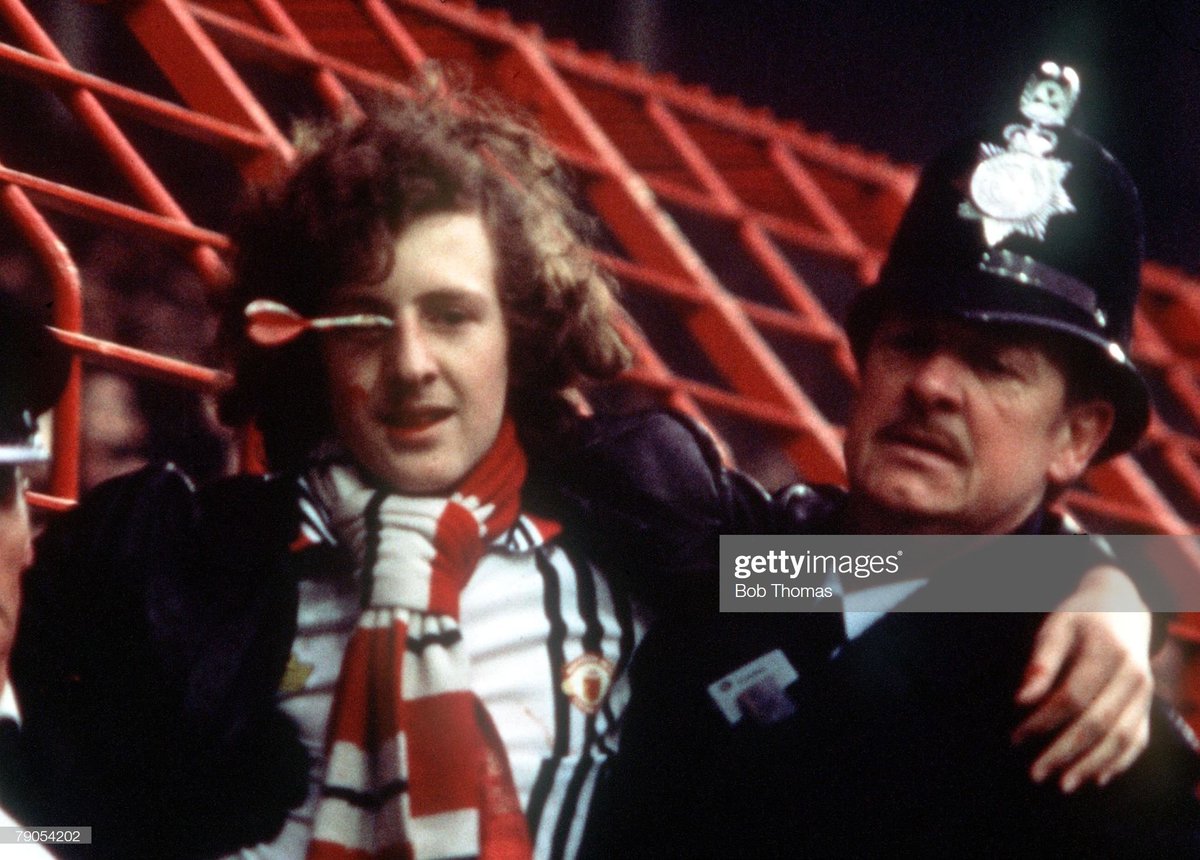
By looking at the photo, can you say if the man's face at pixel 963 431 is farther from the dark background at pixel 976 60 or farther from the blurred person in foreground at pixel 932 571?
the dark background at pixel 976 60

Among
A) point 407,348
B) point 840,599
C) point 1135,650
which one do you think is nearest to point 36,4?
point 407,348

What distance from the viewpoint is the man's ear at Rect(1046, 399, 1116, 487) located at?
6.07 ft

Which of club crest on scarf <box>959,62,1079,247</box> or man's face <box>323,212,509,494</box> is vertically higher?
club crest on scarf <box>959,62,1079,247</box>

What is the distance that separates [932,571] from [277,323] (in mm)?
871

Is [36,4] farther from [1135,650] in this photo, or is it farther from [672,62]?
[1135,650]

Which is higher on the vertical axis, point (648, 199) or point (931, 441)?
point (648, 199)

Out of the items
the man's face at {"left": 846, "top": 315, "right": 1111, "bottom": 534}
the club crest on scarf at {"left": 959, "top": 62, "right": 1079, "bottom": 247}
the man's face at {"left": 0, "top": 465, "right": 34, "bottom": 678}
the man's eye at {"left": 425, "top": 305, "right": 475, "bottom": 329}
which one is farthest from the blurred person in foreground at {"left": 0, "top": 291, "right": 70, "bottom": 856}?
the club crest on scarf at {"left": 959, "top": 62, "right": 1079, "bottom": 247}

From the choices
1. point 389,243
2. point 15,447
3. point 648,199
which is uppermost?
point 648,199

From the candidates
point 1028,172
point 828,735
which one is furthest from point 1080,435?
point 828,735

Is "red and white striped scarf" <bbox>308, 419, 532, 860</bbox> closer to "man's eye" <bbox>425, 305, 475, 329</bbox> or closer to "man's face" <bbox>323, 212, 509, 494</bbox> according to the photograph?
"man's face" <bbox>323, 212, 509, 494</bbox>

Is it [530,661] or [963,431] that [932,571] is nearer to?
[963,431]

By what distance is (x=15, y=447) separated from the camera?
1.75 m

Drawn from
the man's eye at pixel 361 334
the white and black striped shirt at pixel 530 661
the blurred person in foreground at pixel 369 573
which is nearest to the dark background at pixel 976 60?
the blurred person in foreground at pixel 369 573

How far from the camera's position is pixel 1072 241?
1848mm
